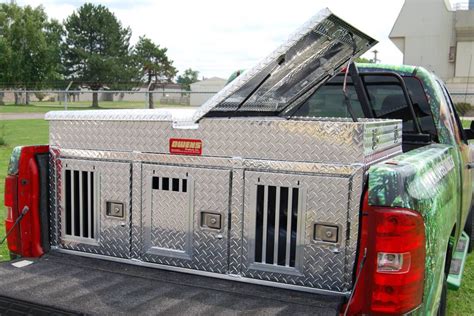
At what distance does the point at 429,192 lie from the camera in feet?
8.59

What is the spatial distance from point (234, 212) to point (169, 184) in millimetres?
409

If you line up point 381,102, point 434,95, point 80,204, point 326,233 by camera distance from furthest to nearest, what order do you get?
point 381,102, point 434,95, point 80,204, point 326,233

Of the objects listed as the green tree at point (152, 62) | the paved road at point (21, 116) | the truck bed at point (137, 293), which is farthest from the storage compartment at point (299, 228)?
the green tree at point (152, 62)

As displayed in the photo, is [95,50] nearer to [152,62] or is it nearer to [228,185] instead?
[152,62]

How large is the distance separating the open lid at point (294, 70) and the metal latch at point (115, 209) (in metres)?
0.70

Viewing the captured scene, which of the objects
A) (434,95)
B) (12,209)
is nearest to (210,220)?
(12,209)

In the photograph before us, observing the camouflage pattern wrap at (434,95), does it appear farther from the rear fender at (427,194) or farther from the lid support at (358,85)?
the rear fender at (427,194)

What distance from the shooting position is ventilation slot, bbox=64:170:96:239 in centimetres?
323

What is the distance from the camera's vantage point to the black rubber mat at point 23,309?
2566 mm

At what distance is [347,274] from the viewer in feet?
8.76

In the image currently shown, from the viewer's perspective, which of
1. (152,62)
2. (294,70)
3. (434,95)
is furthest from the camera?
(152,62)

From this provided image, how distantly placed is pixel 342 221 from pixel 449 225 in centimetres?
94

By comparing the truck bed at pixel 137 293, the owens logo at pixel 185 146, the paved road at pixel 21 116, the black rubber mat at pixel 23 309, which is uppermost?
the owens logo at pixel 185 146

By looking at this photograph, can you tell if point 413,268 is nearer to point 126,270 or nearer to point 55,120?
point 126,270
